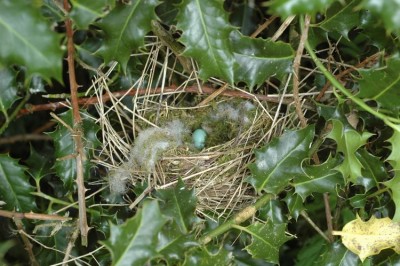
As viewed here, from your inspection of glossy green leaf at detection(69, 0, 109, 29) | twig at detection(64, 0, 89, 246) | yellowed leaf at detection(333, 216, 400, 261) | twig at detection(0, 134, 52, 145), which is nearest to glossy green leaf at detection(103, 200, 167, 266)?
twig at detection(64, 0, 89, 246)

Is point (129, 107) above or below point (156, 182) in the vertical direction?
above

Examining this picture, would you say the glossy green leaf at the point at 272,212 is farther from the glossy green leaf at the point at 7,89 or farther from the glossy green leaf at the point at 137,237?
the glossy green leaf at the point at 7,89

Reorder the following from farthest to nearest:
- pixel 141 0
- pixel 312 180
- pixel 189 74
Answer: pixel 189 74
pixel 312 180
pixel 141 0

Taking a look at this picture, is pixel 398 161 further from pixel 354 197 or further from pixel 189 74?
pixel 189 74

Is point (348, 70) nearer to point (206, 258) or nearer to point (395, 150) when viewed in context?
point (395, 150)

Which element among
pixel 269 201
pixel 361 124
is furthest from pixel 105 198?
pixel 361 124

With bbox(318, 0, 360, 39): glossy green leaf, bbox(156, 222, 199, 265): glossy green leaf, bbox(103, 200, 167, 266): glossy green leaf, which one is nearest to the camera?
bbox(103, 200, 167, 266): glossy green leaf

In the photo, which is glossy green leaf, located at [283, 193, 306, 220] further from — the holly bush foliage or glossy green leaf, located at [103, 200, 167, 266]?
glossy green leaf, located at [103, 200, 167, 266]
